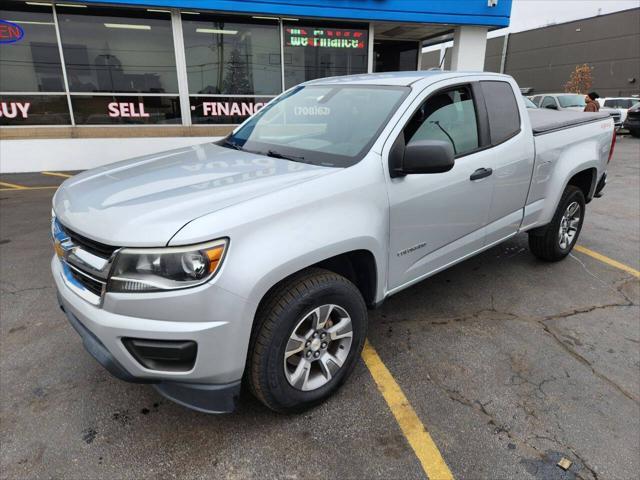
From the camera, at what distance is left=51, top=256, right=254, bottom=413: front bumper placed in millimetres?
1917

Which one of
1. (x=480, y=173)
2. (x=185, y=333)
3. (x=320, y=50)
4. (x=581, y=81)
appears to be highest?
(x=320, y=50)

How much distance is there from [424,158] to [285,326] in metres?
1.21

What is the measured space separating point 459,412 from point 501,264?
2496 millimetres

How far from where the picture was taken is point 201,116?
10930 mm

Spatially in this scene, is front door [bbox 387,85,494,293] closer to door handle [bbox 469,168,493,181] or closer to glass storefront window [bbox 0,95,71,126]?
door handle [bbox 469,168,493,181]

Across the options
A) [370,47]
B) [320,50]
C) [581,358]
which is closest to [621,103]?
[370,47]

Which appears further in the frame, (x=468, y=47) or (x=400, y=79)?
(x=468, y=47)

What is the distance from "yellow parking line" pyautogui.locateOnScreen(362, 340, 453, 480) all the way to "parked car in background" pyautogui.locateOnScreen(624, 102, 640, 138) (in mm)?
20726

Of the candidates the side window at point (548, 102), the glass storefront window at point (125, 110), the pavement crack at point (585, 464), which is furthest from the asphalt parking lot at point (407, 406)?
the side window at point (548, 102)

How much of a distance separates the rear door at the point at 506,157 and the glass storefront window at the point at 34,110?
9904 mm

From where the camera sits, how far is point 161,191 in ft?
7.52

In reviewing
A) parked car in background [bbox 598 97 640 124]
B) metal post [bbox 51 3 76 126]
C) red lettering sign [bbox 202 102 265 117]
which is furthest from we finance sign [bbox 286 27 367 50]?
parked car in background [bbox 598 97 640 124]

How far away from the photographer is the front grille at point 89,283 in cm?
210

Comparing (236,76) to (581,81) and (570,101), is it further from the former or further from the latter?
(581,81)
